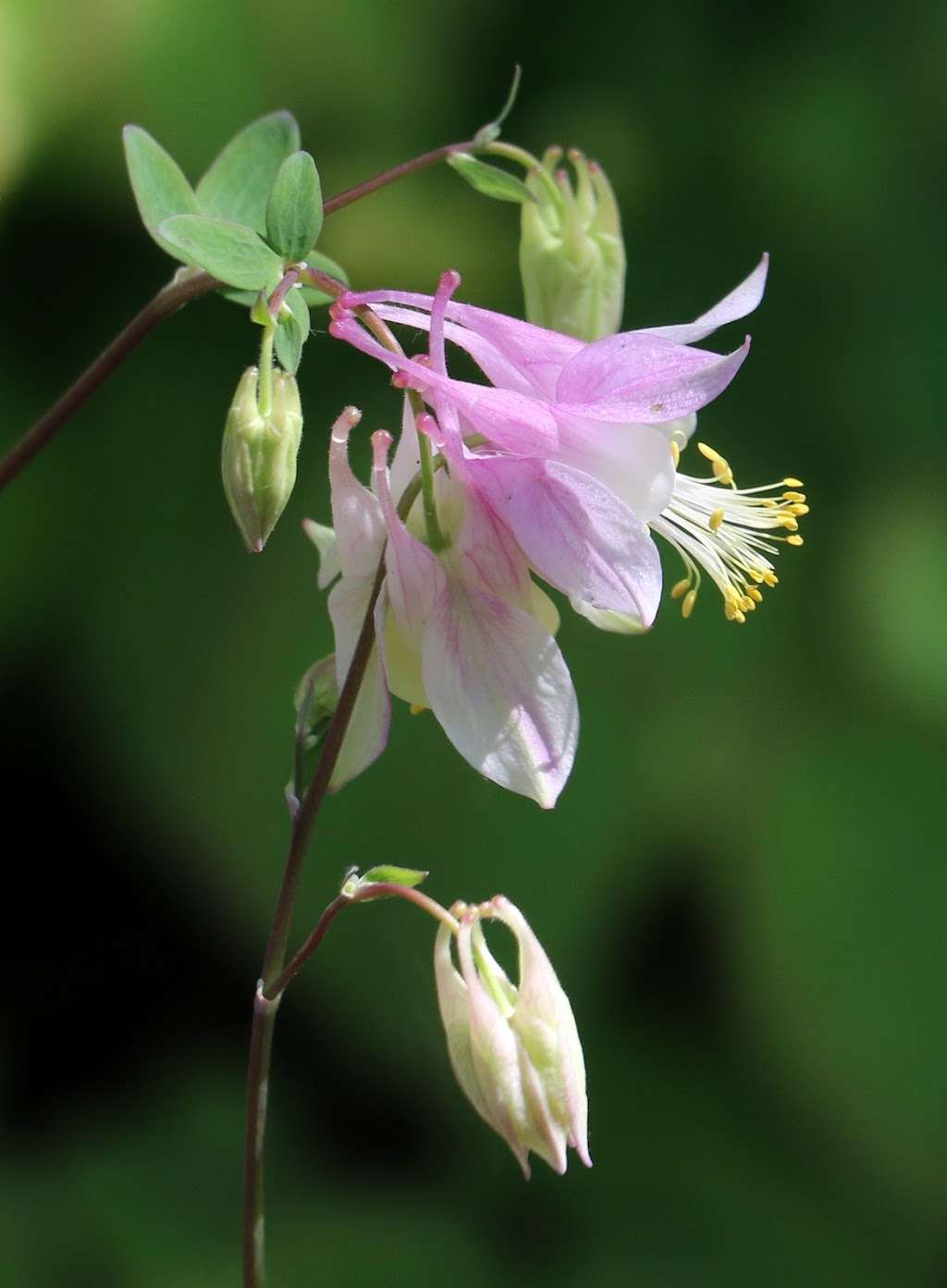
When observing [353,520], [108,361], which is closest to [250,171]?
[108,361]

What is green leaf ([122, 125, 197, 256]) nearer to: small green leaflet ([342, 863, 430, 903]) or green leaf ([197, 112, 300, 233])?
green leaf ([197, 112, 300, 233])

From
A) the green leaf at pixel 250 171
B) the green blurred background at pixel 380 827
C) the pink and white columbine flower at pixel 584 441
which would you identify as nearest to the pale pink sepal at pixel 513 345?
the pink and white columbine flower at pixel 584 441

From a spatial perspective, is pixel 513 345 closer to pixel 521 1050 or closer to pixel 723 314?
pixel 723 314

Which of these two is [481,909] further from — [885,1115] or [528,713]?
[885,1115]

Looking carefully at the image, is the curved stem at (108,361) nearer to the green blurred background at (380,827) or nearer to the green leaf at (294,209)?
the green leaf at (294,209)

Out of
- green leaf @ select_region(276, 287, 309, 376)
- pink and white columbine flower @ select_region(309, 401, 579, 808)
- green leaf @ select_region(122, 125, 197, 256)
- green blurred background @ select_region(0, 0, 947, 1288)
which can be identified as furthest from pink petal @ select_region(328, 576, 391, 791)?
green blurred background @ select_region(0, 0, 947, 1288)
